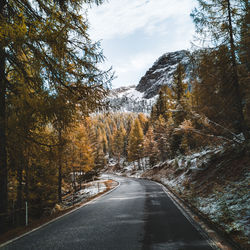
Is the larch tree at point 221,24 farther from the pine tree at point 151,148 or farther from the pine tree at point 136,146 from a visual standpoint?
the pine tree at point 136,146

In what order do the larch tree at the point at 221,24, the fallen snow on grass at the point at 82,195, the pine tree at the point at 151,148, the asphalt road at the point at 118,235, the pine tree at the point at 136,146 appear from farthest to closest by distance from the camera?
the pine tree at the point at 136,146 → the pine tree at the point at 151,148 → the fallen snow on grass at the point at 82,195 → the larch tree at the point at 221,24 → the asphalt road at the point at 118,235

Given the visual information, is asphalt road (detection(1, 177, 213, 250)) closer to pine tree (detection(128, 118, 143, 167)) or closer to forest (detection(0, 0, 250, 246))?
forest (detection(0, 0, 250, 246))

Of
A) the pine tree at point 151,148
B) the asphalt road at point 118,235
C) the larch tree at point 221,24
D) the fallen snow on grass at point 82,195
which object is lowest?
the fallen snow on grass at point 82,195

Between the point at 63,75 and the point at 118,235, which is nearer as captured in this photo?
the point at 118,235

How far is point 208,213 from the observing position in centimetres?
609

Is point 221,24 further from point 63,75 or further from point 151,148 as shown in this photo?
point 151,148

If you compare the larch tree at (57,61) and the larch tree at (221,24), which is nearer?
the larch tree at (57,61)

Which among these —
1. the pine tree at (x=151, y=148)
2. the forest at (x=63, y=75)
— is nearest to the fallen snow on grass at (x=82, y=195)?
the forest at (x=63, y=75)

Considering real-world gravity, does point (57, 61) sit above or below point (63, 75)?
above

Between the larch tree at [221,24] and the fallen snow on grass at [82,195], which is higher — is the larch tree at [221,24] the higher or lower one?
the higher one

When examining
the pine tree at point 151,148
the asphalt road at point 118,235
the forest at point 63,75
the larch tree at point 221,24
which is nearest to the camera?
the asphalt road at point 118,235

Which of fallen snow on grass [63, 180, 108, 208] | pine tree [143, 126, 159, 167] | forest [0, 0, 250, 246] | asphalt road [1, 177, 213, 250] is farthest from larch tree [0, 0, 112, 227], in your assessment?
pine tree [143, 126, 159, 167]

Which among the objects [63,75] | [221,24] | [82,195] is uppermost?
[221,24]

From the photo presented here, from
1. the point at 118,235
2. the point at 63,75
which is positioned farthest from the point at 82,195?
the point at 63,75
